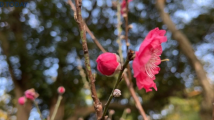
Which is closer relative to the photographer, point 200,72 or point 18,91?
point 200,72

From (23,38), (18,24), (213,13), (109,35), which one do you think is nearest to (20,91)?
(23,38)

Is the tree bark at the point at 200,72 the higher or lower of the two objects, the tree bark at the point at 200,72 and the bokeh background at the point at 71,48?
the lower

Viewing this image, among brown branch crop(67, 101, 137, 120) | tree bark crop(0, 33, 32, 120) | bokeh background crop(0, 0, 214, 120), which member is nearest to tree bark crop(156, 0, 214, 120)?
bokeh background crop(0, 0, 214, 120)

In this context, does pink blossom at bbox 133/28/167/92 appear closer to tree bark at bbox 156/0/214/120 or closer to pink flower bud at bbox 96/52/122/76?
pink flower bud at bbox 96/52/122/76

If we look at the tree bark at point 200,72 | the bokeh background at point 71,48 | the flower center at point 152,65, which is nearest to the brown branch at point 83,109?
the bokeh background at point 71,48

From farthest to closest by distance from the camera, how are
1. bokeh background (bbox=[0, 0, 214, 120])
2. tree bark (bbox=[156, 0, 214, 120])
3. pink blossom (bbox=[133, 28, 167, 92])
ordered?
bokeh background (bbox=[0, 0, 214, 120]) < tree bark (bbox=[156, 0, 214, 120]) < pink blossom (bbox=[133, 28, 167, 92])

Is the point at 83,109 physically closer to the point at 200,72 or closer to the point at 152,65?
the point at 200,72

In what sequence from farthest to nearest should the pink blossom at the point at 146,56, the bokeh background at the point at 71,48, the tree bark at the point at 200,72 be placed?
the bokeh background at the point at 71,48 < the tree bark at the point at 200,72 < the pink blossom at the point at 146,56

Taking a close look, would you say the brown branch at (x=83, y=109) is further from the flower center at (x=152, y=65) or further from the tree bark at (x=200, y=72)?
the flower center at (x=152, y=65)

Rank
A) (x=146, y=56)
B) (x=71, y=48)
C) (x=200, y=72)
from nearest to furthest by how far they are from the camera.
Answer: (x=146, y=56), (x=200, y=72), (x=71, y=48)

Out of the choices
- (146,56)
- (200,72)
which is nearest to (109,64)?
(146,56)

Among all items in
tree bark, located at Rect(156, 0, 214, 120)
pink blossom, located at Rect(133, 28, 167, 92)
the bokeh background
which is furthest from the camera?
the bokeh background

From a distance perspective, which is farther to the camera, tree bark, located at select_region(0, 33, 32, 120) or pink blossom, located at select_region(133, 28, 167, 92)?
tree bark, located at select_region(0, 33, 32, 120)

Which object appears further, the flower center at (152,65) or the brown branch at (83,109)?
the brown branch at (83,109)
